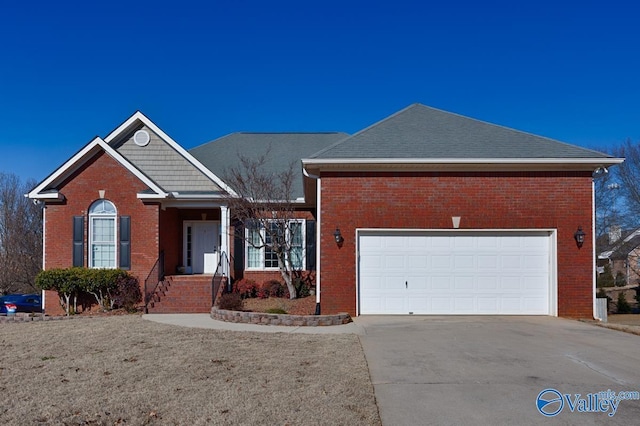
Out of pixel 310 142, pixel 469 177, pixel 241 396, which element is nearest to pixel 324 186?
pixel 469 177

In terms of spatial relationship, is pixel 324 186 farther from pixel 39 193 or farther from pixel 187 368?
pixel 39 193

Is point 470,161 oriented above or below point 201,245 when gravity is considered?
above

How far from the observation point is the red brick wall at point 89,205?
15844 mm

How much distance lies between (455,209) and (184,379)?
27.3 ft

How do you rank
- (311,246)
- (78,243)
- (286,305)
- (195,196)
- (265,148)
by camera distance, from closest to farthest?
Answer: (286,305) < (78,243) < (195,196) < (311,246) < (265,148)

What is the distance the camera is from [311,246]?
56.2 feet

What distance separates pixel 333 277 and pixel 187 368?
5840 mm

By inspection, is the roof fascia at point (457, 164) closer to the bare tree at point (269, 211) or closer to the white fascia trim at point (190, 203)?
the bare tree at point (269, 211)

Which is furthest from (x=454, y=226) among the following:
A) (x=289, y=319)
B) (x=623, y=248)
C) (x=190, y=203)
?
(x=623, y=248)

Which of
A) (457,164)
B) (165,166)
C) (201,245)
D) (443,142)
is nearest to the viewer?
(457,164)

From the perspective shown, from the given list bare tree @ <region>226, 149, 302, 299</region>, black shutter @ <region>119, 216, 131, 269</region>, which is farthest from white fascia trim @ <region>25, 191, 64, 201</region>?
bare tree @ <region>226, 149, 302, 299</region>

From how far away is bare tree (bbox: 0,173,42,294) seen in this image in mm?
32125

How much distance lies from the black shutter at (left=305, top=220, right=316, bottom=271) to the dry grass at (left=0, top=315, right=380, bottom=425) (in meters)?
6.75

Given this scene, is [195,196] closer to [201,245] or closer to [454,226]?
[201,245]
